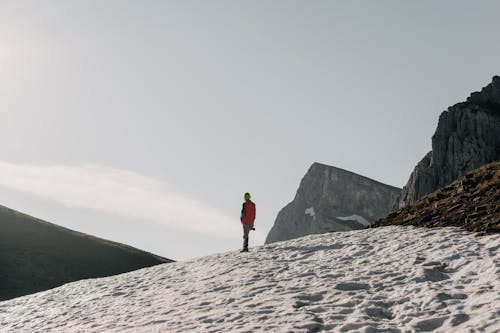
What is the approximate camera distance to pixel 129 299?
21250 mm

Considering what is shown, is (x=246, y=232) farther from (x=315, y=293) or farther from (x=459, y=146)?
(x=459, y=146)

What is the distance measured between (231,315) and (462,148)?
119368 mm

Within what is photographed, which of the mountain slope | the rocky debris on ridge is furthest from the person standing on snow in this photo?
the mountain slope

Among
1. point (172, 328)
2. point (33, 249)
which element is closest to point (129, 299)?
point (172, 328)

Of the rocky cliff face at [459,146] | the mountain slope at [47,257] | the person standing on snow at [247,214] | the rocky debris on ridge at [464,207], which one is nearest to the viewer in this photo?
the rocky debris on ridge at [464,207]

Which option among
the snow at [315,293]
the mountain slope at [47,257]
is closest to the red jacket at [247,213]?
the snow at [315,293]

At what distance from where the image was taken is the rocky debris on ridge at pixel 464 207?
66.1 ft

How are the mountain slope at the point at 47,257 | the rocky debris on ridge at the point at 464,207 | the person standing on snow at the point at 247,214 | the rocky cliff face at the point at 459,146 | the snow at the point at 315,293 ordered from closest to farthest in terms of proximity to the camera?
1. the snow at the point at 315,293
2. the rocky debris on ridge at the point at 464,207
3. the person standing on snow at the point at 247,214
4. the mountain slope at the point at 47,257
5. the rocky cliff face at the point at 459,146

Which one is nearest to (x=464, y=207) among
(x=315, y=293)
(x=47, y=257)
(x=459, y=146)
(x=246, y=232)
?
(x=315, y=293)

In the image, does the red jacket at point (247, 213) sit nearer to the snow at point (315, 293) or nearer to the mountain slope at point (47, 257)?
the snow at point (315, 293)

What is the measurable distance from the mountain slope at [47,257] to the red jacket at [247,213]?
50.8 metres

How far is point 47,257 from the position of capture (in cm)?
9088

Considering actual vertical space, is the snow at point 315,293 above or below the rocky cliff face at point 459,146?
below

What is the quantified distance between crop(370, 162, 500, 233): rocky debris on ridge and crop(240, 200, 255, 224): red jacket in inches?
255
